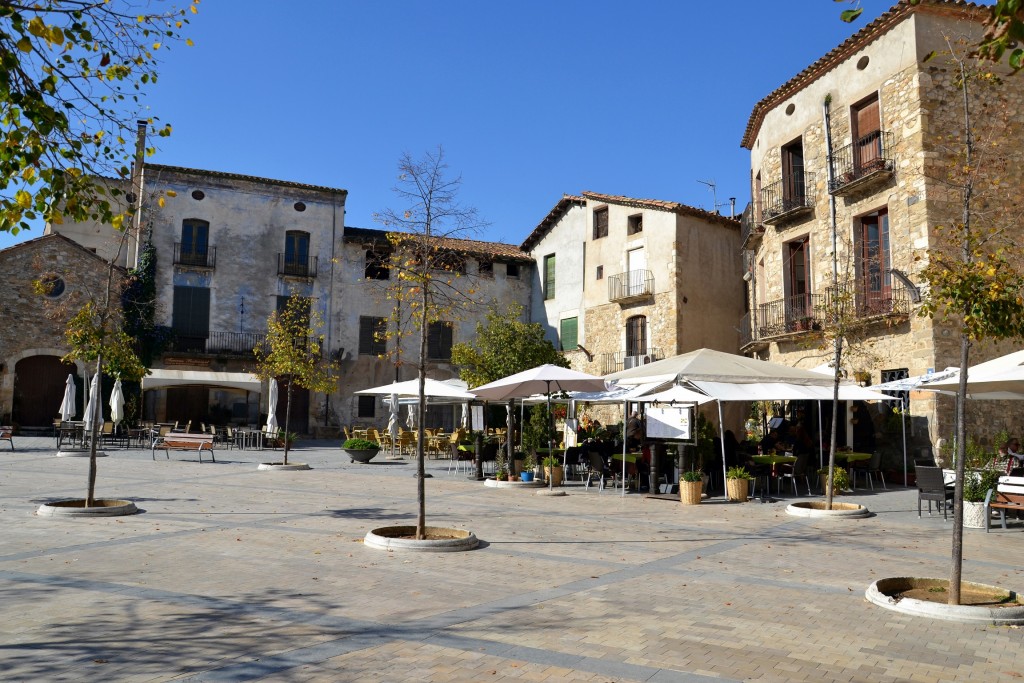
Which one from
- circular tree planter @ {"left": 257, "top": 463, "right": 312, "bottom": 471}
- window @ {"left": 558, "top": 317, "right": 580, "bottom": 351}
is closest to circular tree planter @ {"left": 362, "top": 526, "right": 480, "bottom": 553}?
circular tree planter @ {"left": 257, "top": 463, "right": 312, "bottom": 471}

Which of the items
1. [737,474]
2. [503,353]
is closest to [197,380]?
[503,353]

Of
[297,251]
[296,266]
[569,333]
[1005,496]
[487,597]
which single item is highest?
[297,251]

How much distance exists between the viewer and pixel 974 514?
34.1 ft

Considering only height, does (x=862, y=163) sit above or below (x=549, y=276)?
below

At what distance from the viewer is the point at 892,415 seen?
56.5ft

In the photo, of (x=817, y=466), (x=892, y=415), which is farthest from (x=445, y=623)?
(x=892, y=415)

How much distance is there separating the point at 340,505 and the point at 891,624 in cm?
825

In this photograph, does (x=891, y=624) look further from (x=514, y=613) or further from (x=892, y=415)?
(x=892, y=415)

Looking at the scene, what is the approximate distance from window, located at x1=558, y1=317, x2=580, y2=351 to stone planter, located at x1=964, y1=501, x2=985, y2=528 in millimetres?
22363

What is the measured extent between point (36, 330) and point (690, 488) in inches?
1047

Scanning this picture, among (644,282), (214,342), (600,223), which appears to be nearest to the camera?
(644,282)

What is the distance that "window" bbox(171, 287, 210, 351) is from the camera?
3178 cm

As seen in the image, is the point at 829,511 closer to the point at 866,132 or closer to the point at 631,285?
the point at 866,132

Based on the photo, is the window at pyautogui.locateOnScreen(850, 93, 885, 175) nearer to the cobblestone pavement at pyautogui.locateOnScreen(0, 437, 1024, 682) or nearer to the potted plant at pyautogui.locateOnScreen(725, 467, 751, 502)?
the potted plant at pyautogui.locateOnScreen(725, 467, 751, 502)
